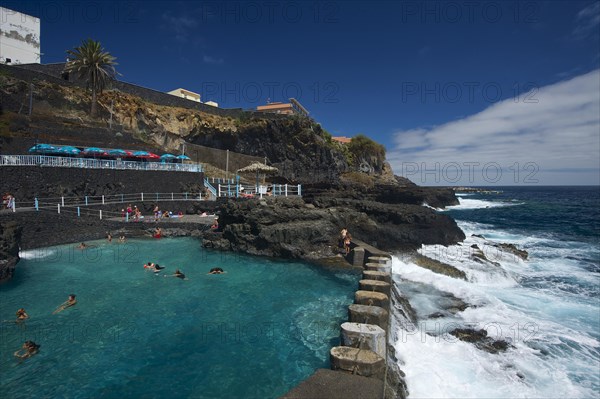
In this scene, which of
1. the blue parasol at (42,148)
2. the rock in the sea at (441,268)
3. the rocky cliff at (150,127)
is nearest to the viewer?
the rock in the sea at (441,268)

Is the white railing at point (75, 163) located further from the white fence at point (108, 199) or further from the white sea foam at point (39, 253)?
the white sea foam at point (39, 253)

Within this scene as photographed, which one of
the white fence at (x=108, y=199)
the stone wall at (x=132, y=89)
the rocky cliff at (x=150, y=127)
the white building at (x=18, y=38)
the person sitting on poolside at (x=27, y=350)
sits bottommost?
the person sitting on poolside at (x=27, y=350)

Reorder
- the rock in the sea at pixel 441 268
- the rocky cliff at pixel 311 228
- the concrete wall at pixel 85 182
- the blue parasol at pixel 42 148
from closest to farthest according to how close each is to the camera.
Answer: the rock in the sea at pixel 441 268 < the rocky cliff at pixel 311 228 < the concrete wall at pixel 85 182 < the blue parasol at pixel 42 148

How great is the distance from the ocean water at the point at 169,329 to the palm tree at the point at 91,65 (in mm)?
28527

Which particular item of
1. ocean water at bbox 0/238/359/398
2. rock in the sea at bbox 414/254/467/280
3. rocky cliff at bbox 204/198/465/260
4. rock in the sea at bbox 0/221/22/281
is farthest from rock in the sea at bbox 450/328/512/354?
rock in the sea at bbox 0/221/22/281

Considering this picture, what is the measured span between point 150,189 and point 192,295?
18705 mm

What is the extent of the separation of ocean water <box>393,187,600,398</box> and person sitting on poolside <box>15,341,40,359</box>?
8.68m

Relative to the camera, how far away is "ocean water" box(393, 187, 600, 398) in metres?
7.43

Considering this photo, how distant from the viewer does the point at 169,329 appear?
845cm

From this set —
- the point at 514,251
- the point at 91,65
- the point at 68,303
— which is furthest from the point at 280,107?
the point at 68,303

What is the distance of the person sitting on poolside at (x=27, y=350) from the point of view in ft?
23.2

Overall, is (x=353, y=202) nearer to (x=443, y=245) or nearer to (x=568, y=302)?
(x=443, y=245)

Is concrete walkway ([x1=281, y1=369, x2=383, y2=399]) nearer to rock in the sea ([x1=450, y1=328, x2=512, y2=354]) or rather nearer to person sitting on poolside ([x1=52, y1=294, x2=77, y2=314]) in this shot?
rock in the sea ([x1=450, y1=328, x2=512, y2=354])

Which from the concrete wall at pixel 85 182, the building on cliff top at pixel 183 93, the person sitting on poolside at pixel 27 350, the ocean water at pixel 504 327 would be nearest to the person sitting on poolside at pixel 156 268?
the person sitting on poolside at pixel 27 350
